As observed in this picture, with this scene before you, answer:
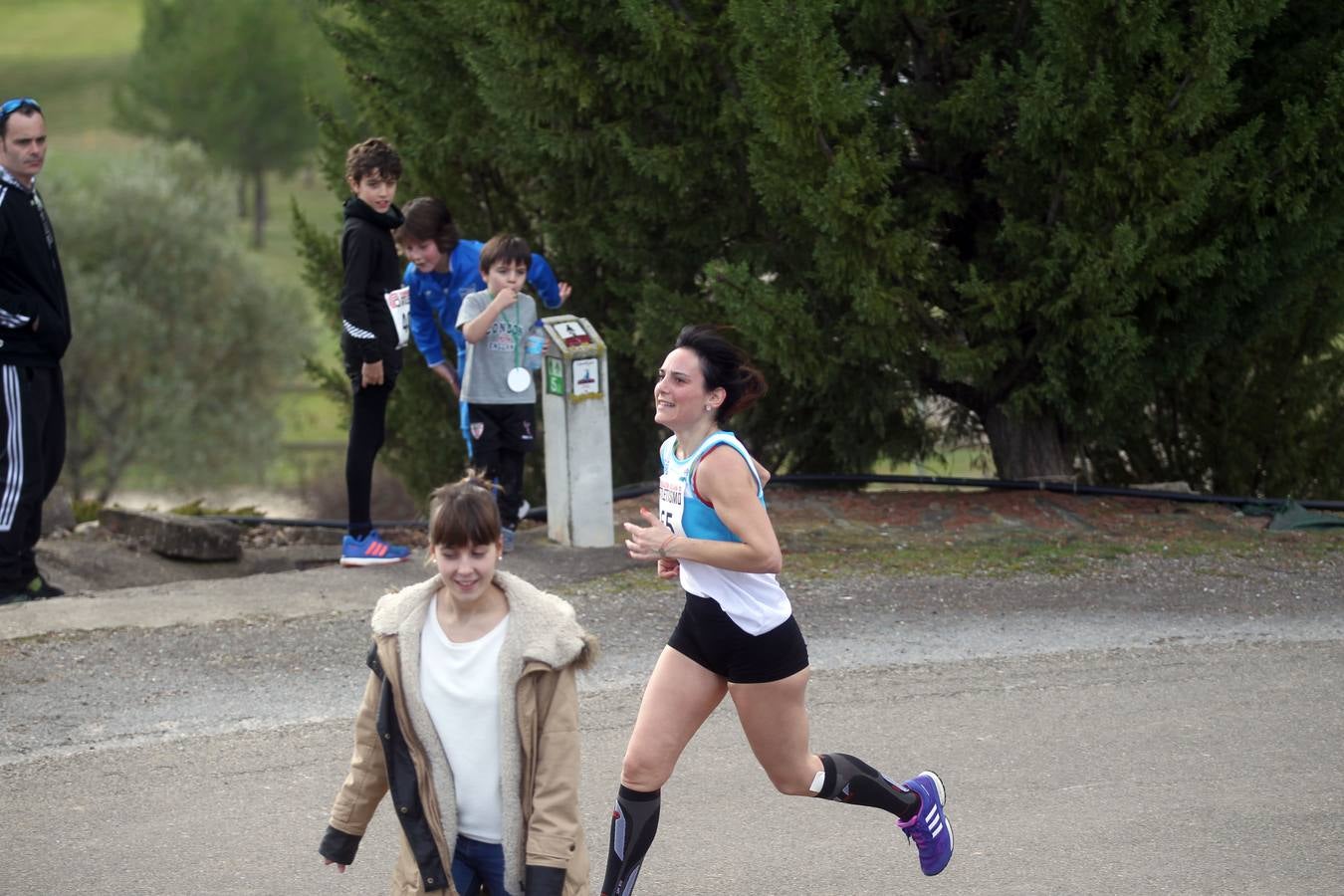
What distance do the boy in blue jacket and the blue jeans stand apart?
5.50 metres

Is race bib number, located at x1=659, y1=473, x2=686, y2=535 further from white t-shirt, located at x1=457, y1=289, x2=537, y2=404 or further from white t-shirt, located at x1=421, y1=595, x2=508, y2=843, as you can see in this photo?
white t-shirt, located at x1=457, y1=289, x2=537, y2=404

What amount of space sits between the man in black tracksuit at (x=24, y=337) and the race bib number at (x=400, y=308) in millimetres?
1757

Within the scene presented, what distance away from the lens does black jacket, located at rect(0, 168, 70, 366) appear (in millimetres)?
8211

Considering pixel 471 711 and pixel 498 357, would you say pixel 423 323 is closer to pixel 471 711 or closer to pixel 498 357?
pixel 498 357

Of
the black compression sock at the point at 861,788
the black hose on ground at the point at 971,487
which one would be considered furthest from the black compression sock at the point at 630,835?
the black hose on ground at the point at 971,487

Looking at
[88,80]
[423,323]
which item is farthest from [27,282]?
[88,80]

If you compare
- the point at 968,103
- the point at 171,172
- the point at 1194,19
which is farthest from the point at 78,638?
the point at 171,172

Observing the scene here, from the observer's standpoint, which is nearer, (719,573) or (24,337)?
(719,573)

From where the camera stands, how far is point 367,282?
8.83 metres

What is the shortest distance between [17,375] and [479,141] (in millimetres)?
4479

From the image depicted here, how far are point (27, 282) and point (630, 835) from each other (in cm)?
536

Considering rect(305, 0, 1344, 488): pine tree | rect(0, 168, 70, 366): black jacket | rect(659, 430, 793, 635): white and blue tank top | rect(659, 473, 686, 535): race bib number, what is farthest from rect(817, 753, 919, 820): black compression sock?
rect(0, 168, 70, 366): black jacket

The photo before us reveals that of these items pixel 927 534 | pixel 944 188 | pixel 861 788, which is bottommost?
pixel 861 788

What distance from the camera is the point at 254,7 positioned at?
95.1m
